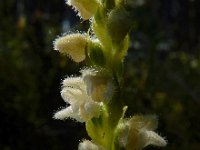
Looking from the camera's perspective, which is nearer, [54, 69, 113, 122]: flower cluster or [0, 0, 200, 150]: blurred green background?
[54, 69, 113, 122]: flower cluster

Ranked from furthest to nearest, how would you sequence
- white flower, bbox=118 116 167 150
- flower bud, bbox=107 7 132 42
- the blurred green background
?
the blurred green background < white flower, bbox=118 116 167 150 < flower bud, bbox=107 7 132 42

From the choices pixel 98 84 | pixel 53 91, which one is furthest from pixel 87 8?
pixel 53 91

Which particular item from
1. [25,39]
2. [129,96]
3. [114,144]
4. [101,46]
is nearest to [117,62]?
[101,46]

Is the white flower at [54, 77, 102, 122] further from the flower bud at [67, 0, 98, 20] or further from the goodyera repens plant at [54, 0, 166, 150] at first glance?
the flower bud at [67, 0, 98, 20]

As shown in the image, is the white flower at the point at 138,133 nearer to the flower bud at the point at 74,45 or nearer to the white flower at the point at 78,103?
the white flower at the point at 78,103

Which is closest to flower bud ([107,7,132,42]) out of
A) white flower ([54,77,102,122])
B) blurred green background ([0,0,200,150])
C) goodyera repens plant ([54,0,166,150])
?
goodyera repens plant ([54,0,166,150])

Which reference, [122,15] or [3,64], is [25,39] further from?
[122,15]

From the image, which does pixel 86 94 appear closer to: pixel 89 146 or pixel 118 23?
pixel 89 146
